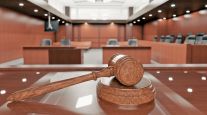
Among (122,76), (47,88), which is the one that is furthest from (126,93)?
(47,88)

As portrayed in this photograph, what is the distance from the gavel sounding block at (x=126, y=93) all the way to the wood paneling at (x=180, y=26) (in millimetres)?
10251

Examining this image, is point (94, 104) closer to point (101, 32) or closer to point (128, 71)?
point (128, 71)

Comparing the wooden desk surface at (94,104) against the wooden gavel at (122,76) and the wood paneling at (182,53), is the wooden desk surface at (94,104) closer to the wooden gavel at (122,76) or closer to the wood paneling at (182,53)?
the wooden gavel at (122,76)

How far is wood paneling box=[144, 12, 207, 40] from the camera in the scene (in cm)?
1037

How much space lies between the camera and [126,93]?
2.37 feet

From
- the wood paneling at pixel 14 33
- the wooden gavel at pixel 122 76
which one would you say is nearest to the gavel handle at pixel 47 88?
the wooden gavel at pixel 122 76

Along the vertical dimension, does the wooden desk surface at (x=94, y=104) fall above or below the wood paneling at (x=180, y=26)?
below

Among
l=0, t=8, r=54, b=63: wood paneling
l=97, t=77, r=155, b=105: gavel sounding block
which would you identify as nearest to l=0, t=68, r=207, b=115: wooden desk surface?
l=97, t=77, r=155, b=105: gavel sounding block

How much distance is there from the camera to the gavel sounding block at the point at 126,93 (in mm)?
725

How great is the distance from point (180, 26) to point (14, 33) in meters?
8.86

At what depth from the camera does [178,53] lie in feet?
23.1

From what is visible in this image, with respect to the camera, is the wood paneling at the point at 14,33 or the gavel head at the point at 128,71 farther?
the wood paneling at the point at 14,33

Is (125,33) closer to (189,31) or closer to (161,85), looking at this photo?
(189,31)

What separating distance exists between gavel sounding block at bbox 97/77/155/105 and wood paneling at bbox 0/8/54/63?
8.89 m
